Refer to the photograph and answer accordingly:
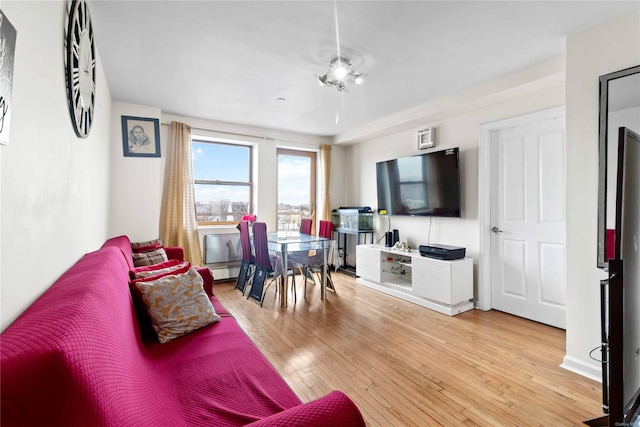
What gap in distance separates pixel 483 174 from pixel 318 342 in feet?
8.63

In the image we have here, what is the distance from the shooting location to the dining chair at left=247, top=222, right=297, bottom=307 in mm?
3525

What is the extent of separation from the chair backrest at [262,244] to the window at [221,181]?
1.43 metres

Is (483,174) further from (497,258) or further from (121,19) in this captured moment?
(121,19)

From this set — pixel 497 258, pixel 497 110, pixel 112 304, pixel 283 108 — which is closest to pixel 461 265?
pixel 497 258

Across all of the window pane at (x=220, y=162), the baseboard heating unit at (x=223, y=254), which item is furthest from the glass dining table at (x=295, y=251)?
the window pane at (x=220, y=162)

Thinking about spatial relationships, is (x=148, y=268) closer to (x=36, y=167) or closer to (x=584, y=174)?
(x=36, y=167)

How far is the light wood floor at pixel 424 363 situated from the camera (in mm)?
1718

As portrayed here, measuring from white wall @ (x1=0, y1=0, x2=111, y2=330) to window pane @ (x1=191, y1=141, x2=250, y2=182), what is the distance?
3097 mm

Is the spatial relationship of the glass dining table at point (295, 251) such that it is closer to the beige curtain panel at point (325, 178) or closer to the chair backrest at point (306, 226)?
the chair backrest at point (306, 226)

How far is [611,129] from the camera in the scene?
1.94m

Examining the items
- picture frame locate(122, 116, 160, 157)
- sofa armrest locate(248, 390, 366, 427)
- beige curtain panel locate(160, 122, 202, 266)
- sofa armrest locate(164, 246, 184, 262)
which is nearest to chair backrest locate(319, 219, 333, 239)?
beige curtain panel locate(160, 122, 202, 266)

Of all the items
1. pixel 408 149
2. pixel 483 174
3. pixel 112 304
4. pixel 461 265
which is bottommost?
pixel 461 265

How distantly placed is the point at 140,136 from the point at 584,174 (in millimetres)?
4564

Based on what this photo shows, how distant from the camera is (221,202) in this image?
15.8ft
